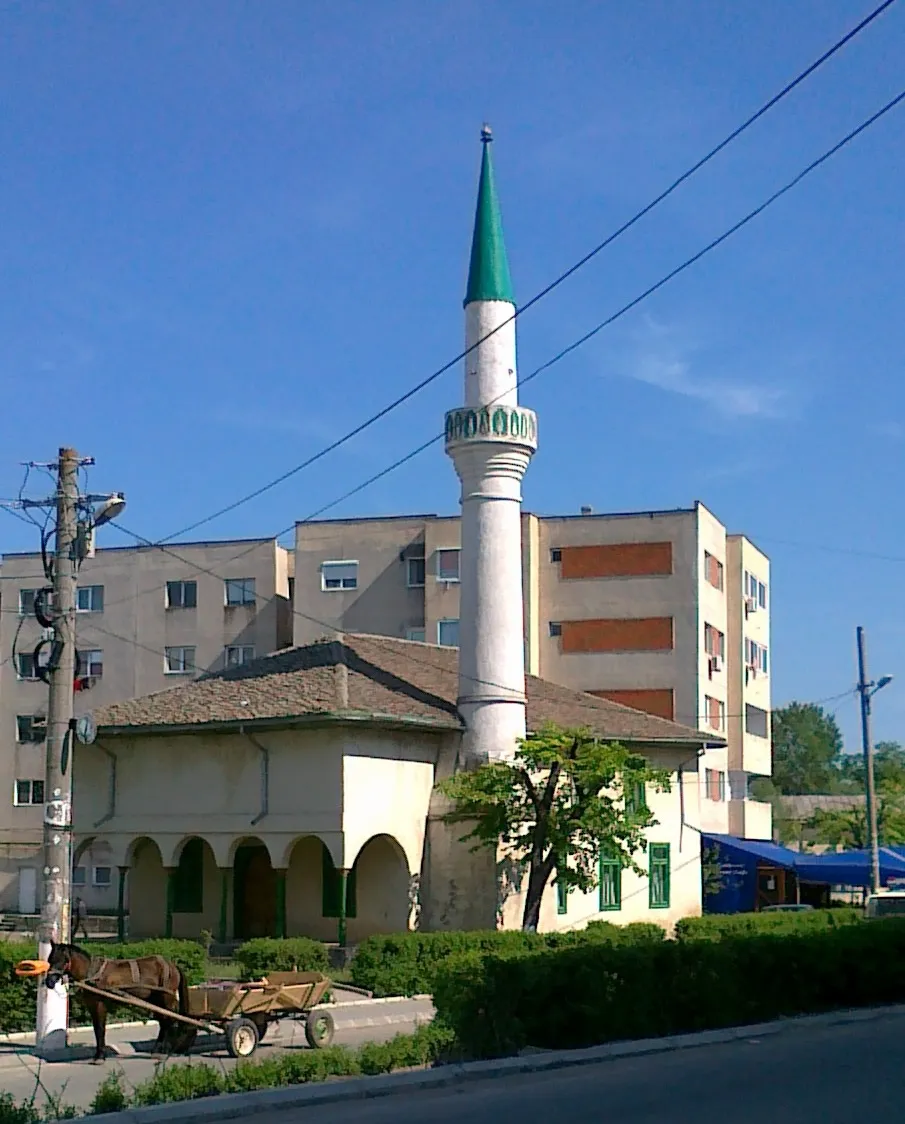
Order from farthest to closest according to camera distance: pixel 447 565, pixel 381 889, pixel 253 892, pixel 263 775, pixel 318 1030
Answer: pixel 447 565 < pixel 253 892 < pixel 381 889 < pixel 263 775 < pixel 318 1030

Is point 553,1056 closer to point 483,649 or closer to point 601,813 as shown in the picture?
point 601,813

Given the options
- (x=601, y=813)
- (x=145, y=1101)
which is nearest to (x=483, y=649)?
(x=601, y=813)

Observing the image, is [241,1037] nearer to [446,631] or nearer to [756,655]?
[446,631]

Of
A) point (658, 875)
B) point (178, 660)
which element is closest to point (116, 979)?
point (658, 875)

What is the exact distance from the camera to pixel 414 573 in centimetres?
5834

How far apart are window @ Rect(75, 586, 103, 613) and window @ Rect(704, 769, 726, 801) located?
78.2 feet

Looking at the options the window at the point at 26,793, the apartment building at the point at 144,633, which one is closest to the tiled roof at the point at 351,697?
the apartment building at the point at 144,633

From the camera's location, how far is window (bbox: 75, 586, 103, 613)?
61156mm

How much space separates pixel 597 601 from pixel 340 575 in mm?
9753

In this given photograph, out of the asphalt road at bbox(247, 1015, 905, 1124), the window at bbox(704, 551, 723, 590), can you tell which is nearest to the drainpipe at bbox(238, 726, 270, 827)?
the asphalt road at bbox(247, 1015, 905, 1124)

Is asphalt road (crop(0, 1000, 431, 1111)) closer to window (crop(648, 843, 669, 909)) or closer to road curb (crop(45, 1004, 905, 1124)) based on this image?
road curb (crop(45, 1004, 905, 1124))

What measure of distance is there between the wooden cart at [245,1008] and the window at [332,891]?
14.0 meters

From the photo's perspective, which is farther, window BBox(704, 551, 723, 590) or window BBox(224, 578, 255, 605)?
window BBox(224, 578, 255, 605)

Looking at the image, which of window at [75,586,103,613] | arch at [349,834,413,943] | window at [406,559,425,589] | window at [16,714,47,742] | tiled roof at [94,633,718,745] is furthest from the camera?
window at [75,586,103,613]
